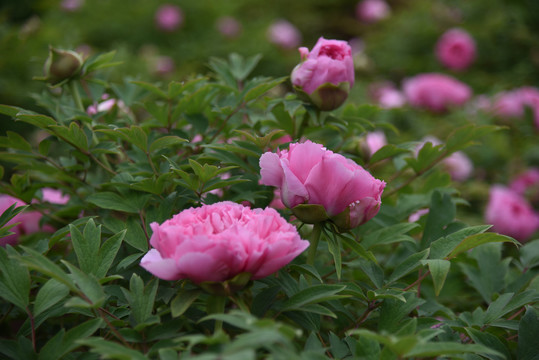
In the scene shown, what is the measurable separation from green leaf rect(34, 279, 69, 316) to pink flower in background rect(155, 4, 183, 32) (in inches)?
119

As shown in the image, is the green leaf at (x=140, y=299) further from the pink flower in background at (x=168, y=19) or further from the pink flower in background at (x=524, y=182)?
the pink flower in background at (x=168, y=19)

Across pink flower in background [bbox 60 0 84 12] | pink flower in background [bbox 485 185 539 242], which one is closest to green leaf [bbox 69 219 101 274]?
pink flower in background [bbox 485 185 539 242]

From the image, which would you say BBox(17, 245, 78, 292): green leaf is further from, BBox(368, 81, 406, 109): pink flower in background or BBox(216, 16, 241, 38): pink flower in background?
BBox(216, 16, 241, 38): pink flower in background

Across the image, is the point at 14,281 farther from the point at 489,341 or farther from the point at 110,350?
the point at 489,341

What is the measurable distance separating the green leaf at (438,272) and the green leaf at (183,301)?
240 mm

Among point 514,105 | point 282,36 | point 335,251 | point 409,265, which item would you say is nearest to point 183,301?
point 335,251

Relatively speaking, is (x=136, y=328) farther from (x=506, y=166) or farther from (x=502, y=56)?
(x=502, y=56)

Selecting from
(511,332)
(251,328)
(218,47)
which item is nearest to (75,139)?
(251,328)

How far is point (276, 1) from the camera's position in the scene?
4566 millimetres

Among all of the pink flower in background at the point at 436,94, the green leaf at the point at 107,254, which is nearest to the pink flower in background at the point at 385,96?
the pink flower in background at the point at 436,94

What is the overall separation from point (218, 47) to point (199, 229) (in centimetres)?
288

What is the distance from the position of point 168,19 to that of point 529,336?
10.3 feet

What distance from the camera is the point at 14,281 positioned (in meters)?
0.51

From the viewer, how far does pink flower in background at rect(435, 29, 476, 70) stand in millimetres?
2570
